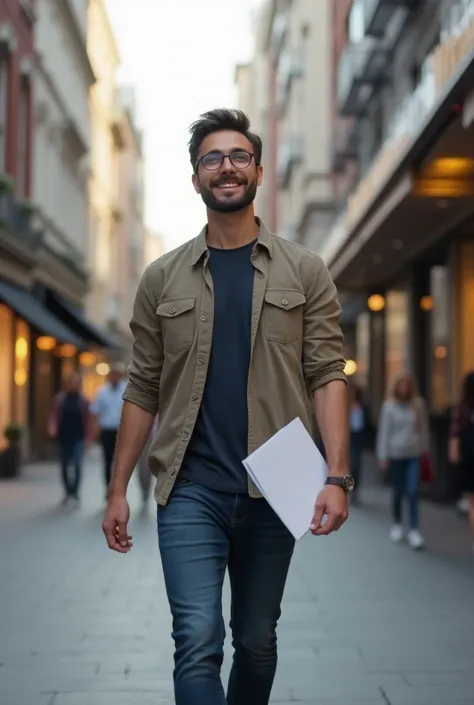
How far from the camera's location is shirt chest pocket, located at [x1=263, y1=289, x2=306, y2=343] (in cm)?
397

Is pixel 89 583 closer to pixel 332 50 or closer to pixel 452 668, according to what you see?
pixel 452 668

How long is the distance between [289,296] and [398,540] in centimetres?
928

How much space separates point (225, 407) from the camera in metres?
3.93

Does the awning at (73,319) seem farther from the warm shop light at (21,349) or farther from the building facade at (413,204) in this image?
the building facade at (413,204)

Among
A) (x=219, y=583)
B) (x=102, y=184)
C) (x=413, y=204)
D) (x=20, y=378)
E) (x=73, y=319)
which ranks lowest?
(x=219, y=583)

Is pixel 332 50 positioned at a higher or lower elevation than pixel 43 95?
higher

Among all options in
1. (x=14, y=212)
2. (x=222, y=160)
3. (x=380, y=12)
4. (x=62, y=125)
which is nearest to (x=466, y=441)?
(x=222, y=160)

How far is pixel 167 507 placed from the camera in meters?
3.91

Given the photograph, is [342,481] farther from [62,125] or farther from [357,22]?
[62,125]

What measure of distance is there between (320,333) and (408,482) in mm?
8881

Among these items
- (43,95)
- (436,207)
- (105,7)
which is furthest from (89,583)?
(105,7)

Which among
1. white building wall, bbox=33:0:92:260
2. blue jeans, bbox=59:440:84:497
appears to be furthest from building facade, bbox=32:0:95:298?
blue jeans, bbox=59:440:84:497

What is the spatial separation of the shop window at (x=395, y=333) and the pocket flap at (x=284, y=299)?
19021mm

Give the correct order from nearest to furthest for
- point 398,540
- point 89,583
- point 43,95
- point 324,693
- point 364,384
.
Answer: point 324,693 → point 89,583 → point 398,540 → point 364,384 → point 43,95
